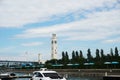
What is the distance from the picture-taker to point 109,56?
145m

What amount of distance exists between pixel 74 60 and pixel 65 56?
16835 millimetres

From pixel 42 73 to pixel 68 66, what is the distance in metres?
121

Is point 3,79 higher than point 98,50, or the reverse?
point 98,50

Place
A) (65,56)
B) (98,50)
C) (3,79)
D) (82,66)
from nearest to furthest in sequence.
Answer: (3,79) < (82,66) < (98,50) < (65,56)

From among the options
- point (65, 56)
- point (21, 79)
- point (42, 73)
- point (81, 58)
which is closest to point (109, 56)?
point (81, 58)

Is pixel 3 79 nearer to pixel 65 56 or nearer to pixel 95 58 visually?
pixel 95 58

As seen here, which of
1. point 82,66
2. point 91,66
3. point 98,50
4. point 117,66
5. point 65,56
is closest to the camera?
point 117,66

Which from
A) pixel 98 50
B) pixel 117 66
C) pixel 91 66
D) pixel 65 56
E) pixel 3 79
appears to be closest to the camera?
pixel 3 79

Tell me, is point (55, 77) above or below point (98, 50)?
below

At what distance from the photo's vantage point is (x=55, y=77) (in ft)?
110

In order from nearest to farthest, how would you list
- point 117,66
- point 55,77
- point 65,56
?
point 55,77
point 117,66
point 65,56

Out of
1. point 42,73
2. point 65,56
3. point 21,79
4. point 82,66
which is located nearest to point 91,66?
point 82,66

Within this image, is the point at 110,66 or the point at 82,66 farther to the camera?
the point at 82,66

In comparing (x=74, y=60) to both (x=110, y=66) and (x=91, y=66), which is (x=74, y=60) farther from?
(x=110, y=66)
